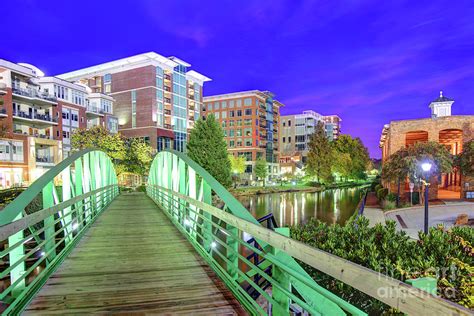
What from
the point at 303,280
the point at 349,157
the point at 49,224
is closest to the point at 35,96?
the point at 49,224

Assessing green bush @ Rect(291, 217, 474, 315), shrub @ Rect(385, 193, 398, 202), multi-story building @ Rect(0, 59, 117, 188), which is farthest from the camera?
multi-story building @ Rect(0, 59, 117, 188)

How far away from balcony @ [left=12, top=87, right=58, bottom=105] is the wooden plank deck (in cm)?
3737

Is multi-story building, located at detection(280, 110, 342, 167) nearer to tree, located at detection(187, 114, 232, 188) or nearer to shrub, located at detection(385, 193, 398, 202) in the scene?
tree, located at detection(187, 114, 232, 188)

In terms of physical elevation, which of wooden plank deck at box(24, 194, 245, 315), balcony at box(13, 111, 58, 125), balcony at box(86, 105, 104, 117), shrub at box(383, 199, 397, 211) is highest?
balcony at box(86, 105, 104, 117)

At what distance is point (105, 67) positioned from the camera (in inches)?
2229

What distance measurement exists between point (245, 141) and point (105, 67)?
3373 cm

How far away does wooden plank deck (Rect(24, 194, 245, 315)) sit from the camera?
3.55m

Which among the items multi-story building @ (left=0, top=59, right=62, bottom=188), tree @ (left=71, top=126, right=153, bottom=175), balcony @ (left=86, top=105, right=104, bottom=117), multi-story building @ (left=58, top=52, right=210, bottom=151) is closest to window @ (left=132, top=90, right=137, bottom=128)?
multi-story building @ (left=58, top=52, right=210, bottom=151)

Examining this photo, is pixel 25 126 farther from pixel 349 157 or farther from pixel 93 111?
pixel 349 157

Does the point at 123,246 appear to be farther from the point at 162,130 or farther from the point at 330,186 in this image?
the point at 330,186

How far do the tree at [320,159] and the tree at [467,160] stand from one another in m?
32.6

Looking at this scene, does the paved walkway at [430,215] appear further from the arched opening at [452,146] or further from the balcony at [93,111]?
the balcony at [93,111]

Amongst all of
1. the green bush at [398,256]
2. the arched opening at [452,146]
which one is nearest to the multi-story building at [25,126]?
the green bush at [398,256]

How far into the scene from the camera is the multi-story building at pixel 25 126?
33719 millimetres
